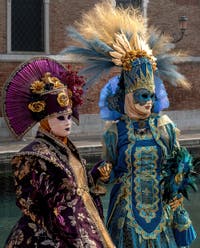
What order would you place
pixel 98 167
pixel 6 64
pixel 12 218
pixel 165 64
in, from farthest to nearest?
1. pixel 6 64
2. pixel 12 218
3. pixel 165 64
4. pixel 98 167

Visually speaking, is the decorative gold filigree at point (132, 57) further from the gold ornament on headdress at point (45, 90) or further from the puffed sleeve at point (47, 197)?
the puffed sleeve at point (47, 197)

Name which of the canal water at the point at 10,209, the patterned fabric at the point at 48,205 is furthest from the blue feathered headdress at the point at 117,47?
the canal water at the point at 10,209

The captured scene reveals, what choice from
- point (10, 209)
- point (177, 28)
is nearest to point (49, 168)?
point (10, 209)

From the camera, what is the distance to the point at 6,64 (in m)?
14.0

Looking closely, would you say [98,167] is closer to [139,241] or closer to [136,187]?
[136,187]

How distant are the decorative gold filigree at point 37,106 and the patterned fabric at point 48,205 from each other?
0.20 metres

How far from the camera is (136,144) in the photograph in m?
3.60

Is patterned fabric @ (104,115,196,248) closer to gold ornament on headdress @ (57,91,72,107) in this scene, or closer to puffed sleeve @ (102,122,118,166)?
puffed sleeve @ (102,122,118,166)

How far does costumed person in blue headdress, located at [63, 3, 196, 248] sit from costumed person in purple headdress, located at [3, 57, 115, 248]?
A: 0.50 metres

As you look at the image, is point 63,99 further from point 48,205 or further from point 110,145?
point 110,145

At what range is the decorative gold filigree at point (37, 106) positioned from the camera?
2979 millimetres

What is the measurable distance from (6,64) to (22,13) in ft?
5.22

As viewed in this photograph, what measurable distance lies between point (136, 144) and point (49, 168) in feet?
3.06

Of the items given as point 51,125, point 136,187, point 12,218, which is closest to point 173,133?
point 136,187
